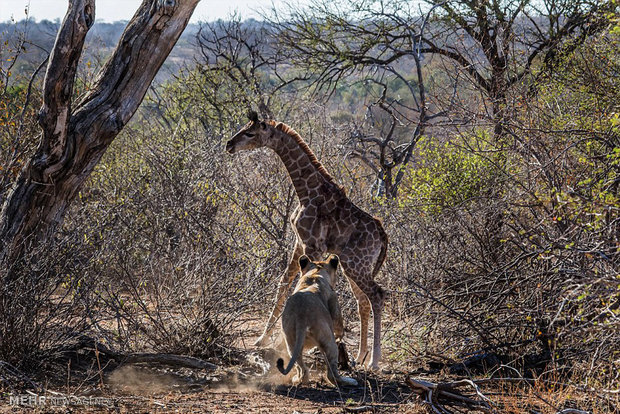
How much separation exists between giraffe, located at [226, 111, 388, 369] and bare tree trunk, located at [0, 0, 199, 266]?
1384 millimetres

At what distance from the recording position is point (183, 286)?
7301 millimetres

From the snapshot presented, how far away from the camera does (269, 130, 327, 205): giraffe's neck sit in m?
8.38

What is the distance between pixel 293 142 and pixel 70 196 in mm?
2555

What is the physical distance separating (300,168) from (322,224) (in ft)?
2.29

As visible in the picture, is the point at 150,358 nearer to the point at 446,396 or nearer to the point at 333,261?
the point at 333,261

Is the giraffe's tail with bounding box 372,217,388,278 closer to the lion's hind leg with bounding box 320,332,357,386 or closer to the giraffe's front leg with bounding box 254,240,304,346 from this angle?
the giraffe's front leg with bounding box 254,240,304,346

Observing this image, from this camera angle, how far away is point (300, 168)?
27.6 feet

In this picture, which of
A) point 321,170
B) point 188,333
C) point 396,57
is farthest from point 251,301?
point 396,57

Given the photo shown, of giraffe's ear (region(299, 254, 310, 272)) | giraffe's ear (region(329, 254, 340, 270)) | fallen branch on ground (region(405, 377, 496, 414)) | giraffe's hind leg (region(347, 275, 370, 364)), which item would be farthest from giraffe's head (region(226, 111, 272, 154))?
fallen branch on ground (region(405, 377, 496, 414))

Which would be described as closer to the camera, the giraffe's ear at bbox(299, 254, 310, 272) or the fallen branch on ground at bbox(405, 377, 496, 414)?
the fallen branch on ground at bbox(405, 377, 496, 414)

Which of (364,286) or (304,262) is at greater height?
(304,262)

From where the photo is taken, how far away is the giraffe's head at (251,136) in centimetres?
824

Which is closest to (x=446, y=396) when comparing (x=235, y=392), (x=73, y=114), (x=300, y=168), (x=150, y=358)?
(x=235, y=392)

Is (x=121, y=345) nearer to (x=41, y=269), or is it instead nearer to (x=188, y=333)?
(x=188, y=333)
